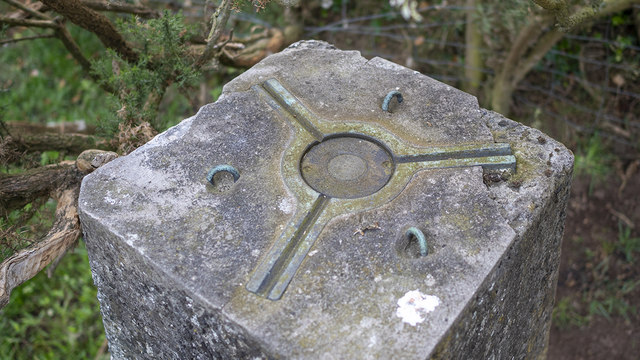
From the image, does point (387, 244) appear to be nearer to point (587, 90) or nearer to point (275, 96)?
point (275, 96)

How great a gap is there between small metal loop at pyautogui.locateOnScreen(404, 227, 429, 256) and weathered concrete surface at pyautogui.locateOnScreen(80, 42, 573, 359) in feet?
0.11

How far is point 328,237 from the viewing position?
74.2 inches

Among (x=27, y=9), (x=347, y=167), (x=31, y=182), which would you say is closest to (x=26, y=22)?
(x=27, y=9)

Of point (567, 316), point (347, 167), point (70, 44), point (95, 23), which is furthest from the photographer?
point (567, 316)

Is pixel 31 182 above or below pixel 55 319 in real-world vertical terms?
above

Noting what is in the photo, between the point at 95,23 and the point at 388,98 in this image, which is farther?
the point at 95,23

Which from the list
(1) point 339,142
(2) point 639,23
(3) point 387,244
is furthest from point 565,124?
(3) point 387,244

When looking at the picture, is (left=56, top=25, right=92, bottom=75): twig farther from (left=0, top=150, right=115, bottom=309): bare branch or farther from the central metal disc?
the central metal disc

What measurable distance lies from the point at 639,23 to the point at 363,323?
3.26 metres

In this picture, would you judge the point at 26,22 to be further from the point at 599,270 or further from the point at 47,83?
the point at 599,270

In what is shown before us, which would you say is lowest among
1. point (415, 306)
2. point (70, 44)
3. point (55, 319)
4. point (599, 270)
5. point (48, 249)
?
point (55, 319)

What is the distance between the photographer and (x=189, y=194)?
6.57 feet

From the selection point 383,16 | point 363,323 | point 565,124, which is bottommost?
point 565,124

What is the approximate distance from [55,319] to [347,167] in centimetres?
227
